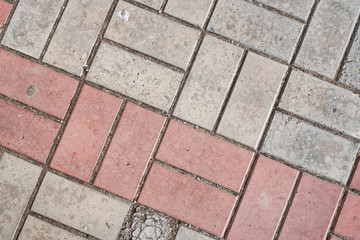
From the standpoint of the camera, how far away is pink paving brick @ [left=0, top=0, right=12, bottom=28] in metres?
1.97

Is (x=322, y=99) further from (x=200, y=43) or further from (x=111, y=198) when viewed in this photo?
(x=111, y=198)

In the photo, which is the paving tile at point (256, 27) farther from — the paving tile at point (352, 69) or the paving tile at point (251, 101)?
the paving tile at point (352, 69)

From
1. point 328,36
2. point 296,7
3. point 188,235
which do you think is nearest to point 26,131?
point 188,235

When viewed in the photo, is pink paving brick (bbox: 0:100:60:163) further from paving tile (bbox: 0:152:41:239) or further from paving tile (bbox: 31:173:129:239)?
paving tile (bbox: 31:173:129:239)

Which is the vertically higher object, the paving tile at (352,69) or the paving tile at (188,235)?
the paving tile at (352,69)

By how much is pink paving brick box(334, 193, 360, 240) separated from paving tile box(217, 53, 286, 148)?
26.9 inches

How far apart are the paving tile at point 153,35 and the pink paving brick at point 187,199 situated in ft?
2.34

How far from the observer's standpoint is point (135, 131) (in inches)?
75.9

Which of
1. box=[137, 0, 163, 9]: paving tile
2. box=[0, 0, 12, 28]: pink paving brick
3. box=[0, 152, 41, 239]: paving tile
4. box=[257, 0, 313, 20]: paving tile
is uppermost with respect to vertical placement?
box=[257, 0, 313, 20]: paving tile

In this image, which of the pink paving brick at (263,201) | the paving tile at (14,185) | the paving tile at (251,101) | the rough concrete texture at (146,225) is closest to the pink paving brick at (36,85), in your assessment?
the paving tile at (14,185)

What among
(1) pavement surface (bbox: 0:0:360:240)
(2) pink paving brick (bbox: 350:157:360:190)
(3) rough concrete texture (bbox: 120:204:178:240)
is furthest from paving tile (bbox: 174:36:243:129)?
(2) pink paving brick (bbox: 350:157:360:190)

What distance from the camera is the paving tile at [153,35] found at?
6.43 ft

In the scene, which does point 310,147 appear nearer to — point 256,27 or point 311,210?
point 311,210

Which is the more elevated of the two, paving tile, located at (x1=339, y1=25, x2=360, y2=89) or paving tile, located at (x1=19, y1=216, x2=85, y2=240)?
paving tile, located at (x1=339, y1=25, x2=360, y2=89)
